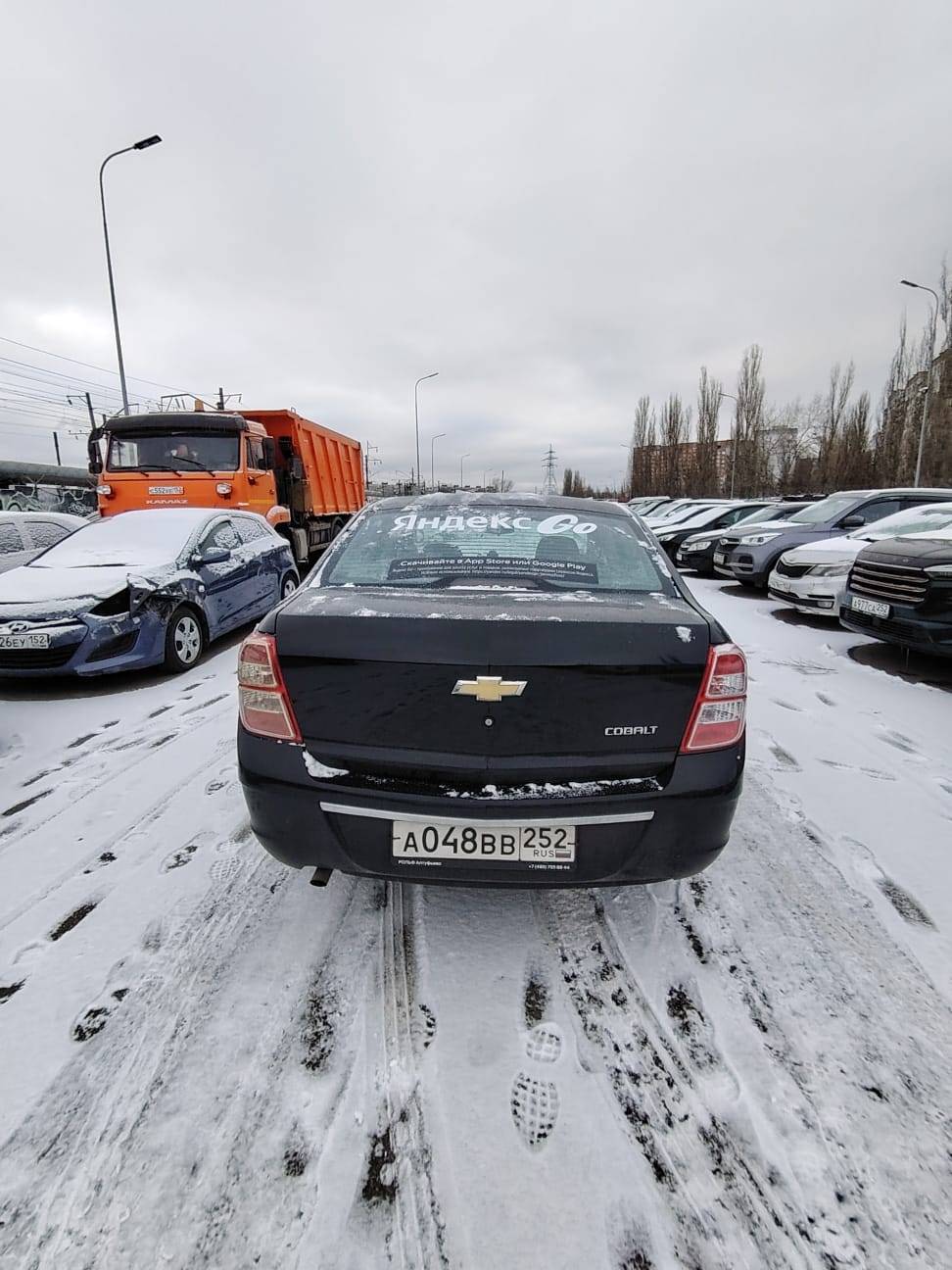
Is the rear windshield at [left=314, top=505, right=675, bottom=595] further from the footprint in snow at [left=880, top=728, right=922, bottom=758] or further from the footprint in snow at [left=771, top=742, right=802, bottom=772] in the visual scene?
the footprint in snow at [left=880, top=728, right=922, bottom=758]

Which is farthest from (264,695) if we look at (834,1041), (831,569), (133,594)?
(831,569)

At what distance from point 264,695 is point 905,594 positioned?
542 centimetres

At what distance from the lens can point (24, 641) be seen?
15.6 feet

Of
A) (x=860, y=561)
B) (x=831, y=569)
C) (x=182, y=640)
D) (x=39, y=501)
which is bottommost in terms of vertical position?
(x=182, y=640)

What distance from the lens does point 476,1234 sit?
52.1 inches

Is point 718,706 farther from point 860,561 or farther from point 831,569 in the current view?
point 831,569

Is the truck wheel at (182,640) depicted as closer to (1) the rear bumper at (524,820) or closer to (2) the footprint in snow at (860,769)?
(1) the rear bumper at (524,820)

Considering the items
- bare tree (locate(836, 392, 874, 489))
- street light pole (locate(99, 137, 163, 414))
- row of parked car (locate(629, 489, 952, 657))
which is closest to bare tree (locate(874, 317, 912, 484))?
bare tree (locate(836, 392, 874, 489))

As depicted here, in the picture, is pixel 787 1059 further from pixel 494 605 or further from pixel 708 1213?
pixel 494 605

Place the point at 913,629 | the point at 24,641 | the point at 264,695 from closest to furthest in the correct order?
the point at 264,695 → the point at 24,641 → the point at 913,629

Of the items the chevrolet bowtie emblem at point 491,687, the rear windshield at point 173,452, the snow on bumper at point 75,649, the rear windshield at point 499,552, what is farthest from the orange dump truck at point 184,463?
the chevrolet bowtie emblem at point 491,687

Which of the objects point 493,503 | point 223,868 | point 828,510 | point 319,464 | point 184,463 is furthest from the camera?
point 319,464

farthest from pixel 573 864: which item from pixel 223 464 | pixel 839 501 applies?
pixel 839 501

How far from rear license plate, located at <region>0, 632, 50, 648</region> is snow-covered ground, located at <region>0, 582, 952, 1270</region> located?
227 centimetres
